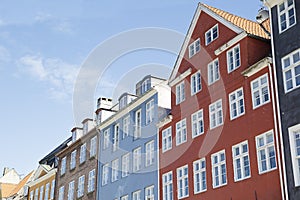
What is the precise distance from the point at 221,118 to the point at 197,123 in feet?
9.25

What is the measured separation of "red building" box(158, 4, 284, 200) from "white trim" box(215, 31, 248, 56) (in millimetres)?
61

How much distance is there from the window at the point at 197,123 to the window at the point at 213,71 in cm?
217

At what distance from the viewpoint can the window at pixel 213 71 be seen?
1272 inches

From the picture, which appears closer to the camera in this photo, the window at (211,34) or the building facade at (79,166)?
the window at (211,34)

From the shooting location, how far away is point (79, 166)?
171 ft

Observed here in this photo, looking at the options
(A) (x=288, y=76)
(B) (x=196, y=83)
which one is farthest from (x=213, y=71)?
(A) (x=288, y=76)

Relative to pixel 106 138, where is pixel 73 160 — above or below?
below

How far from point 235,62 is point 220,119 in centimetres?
360

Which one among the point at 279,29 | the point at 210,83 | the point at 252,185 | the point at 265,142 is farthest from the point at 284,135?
the point at 210,83

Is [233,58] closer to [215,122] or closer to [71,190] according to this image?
[215,122]

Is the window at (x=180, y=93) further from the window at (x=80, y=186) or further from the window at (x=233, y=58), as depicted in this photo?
the window at (x=80, y=186)

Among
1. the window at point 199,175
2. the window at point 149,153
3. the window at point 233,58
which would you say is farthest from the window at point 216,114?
the window at point 149,153

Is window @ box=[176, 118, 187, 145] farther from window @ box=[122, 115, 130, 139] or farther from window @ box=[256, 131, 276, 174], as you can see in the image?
window @ box=[122, 115, 130, 139]

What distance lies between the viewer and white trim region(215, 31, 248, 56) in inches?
1188
